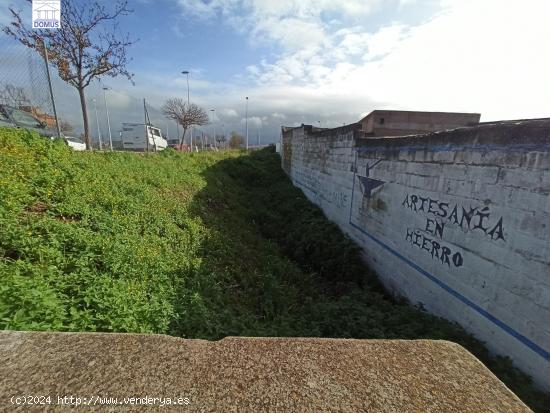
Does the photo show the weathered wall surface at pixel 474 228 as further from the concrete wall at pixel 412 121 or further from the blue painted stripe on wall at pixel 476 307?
the concrete wall at pixel 412 121

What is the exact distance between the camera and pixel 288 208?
9.55 meters

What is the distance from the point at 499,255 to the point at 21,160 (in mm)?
7533

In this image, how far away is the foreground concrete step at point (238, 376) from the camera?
109 cm

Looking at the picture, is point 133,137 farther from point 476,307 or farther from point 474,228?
point 476,307

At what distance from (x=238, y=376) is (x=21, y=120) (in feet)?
45.5

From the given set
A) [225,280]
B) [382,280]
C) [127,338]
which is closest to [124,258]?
[225,280]

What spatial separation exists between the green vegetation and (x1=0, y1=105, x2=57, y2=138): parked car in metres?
4.77

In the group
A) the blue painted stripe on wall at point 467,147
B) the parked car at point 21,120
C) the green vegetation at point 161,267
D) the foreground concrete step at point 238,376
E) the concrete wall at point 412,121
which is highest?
the concrete wall at point 412,121

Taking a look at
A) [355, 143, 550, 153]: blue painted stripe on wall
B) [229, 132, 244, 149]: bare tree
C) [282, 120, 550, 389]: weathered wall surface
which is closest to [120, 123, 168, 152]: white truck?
[355, 143, 550, 153]: blue painted stripe on wall

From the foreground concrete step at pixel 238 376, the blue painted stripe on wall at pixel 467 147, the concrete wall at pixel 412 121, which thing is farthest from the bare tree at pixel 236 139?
the foreground concrete step at pixel 238 376

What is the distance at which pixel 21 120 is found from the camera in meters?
10.4

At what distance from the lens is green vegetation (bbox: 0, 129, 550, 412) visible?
270 cm

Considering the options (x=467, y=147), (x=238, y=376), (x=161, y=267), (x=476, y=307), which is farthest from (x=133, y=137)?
(x=238, y=376)

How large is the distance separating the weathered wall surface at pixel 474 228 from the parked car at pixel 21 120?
11604 millimetres
